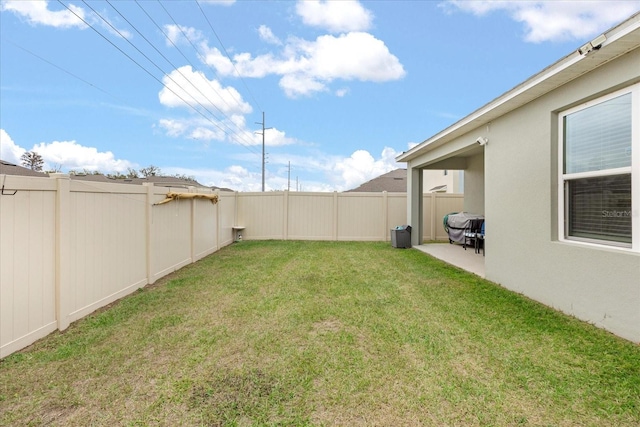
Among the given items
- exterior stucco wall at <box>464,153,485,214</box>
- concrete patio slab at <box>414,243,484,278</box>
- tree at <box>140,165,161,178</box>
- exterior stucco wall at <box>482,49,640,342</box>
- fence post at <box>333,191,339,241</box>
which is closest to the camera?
exterior stucco wall at <box>482,49,640,342</box>

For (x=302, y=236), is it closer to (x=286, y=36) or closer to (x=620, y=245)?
(x=286, y=36)

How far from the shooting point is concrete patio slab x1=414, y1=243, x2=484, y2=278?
712 centimetres

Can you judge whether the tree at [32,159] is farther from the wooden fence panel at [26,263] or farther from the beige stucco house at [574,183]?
the beige stucco house at [574,183]

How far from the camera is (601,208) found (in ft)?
12.5

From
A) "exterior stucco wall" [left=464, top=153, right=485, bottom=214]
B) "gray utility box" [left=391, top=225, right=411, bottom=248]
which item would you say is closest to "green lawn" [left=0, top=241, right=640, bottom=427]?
"gray utility box" [left=391, top=225, right=411, bottom=248]

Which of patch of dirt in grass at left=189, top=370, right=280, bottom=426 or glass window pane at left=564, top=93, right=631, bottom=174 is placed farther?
glass window pane at left=564, top=93, right=631, bottom=174

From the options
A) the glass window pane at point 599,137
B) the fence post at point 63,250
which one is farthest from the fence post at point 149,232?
the glass window pane at point 599,137

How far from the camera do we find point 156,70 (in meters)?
10.1

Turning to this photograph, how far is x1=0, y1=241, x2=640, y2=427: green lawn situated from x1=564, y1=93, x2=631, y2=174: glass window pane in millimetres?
1972

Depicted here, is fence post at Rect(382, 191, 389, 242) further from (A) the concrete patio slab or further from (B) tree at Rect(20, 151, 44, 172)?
(B) tree at Rect(20, 151, 44, 172)

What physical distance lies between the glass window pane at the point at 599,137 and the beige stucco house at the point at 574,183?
0.04ft

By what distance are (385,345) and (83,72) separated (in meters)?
10.00

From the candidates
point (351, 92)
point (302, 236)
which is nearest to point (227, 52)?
point (351, 92)

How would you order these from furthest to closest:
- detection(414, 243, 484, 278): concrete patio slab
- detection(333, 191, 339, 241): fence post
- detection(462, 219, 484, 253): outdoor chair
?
detection(333, 191, 339, 241): fence post < detection(462, 219, 484, 253): outdoor chair < detection(414, 243, 484, 278): concrete patio slab
